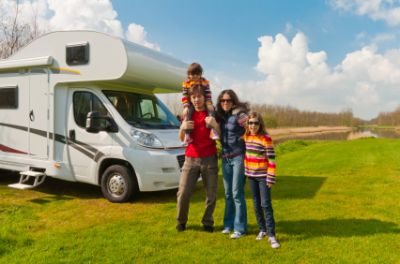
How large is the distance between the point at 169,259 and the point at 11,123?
5.68 m

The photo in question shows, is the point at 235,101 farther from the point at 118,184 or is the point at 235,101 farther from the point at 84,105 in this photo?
the point at 84,105

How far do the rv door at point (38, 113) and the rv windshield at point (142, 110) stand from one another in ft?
5.03

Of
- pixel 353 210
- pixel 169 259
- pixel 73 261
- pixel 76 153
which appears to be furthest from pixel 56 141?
pixel 353 210

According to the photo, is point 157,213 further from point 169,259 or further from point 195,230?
point 169,259

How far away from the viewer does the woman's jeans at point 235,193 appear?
15.1 feet

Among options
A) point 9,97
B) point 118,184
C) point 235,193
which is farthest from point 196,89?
point 9,97

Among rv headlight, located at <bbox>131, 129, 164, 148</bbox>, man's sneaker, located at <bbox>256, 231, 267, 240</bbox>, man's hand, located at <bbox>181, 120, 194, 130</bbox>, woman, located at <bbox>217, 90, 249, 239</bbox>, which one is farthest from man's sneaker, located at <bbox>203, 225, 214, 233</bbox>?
rv headlight, located at <bbox>131, 129, 164, 148</bbox>

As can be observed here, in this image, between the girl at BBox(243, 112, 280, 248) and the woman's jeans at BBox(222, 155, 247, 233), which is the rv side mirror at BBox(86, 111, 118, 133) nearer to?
the woman's jeans at BBox(222, 155, 247, 233)

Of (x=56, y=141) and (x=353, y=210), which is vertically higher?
(x=56, y=141)

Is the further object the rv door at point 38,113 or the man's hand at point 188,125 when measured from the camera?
the rv door at point 38,113

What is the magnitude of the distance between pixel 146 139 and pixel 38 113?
2755mm

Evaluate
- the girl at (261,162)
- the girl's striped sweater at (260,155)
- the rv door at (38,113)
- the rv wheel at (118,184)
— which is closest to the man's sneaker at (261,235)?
the girl at (261,162)

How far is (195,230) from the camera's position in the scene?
510cm

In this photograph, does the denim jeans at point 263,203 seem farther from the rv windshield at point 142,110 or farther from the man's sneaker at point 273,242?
the rv windshield at point 142,110
